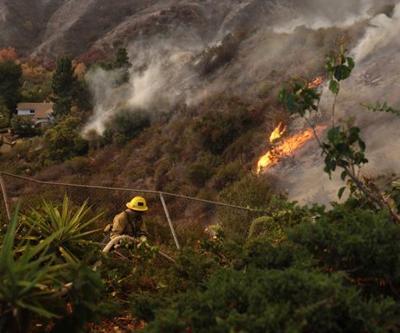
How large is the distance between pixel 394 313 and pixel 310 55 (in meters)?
21.8

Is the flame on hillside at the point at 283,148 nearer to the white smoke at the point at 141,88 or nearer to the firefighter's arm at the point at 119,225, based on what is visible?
the firefighter's arm at the point at 119,225

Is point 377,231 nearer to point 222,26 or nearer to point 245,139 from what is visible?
point 245,139

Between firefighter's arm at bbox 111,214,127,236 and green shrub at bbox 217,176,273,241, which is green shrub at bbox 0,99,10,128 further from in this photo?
firefighter's arm at bbox 111,214,127,236

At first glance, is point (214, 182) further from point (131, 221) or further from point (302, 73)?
point (131, 221)

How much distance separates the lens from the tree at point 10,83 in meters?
43.3

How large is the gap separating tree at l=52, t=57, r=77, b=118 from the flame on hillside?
25843 mm

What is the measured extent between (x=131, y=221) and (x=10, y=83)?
42.3 meters

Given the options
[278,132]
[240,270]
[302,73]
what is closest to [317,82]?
[302,73]

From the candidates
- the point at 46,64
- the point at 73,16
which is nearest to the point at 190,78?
the point at 46,64

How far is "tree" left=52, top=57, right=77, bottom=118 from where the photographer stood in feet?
128

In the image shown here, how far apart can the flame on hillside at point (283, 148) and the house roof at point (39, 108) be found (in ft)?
105

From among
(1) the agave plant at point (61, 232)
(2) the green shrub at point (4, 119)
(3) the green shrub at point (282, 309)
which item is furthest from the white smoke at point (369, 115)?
(2) the green shrub at point (4, 119)

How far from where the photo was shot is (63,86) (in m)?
39.4

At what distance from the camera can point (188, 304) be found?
296 centimetres
